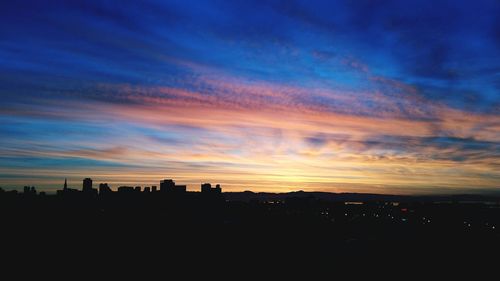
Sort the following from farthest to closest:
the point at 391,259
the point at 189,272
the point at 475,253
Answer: the point at 475,253
the point at 391,259
the point at 189,272

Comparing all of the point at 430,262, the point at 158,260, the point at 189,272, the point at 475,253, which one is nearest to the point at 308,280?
the point at 189,272

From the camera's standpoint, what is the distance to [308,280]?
61750 millimetres

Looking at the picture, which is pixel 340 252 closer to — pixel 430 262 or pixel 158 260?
pixel 430 262

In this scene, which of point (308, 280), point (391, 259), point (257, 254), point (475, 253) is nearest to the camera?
point (308, 280)

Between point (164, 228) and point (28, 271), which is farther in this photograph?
point (164, 228)

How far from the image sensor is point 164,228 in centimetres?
13050

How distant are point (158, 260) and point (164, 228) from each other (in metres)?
49.4

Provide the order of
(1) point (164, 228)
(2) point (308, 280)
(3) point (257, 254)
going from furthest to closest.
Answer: (1) point (164, 228) → (3) point (257, 254) → (2) point (308, 280)

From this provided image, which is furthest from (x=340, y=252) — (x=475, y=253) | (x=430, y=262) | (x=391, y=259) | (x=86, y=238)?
(x=86, y=238)

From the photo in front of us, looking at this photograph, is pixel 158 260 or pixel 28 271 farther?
pixel 158 260

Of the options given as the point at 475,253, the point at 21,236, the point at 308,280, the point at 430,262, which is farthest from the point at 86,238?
the point at 475,253

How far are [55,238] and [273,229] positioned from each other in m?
62.5

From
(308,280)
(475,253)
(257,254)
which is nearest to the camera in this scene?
(308,280)

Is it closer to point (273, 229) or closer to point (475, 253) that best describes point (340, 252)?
point (475, 253)
